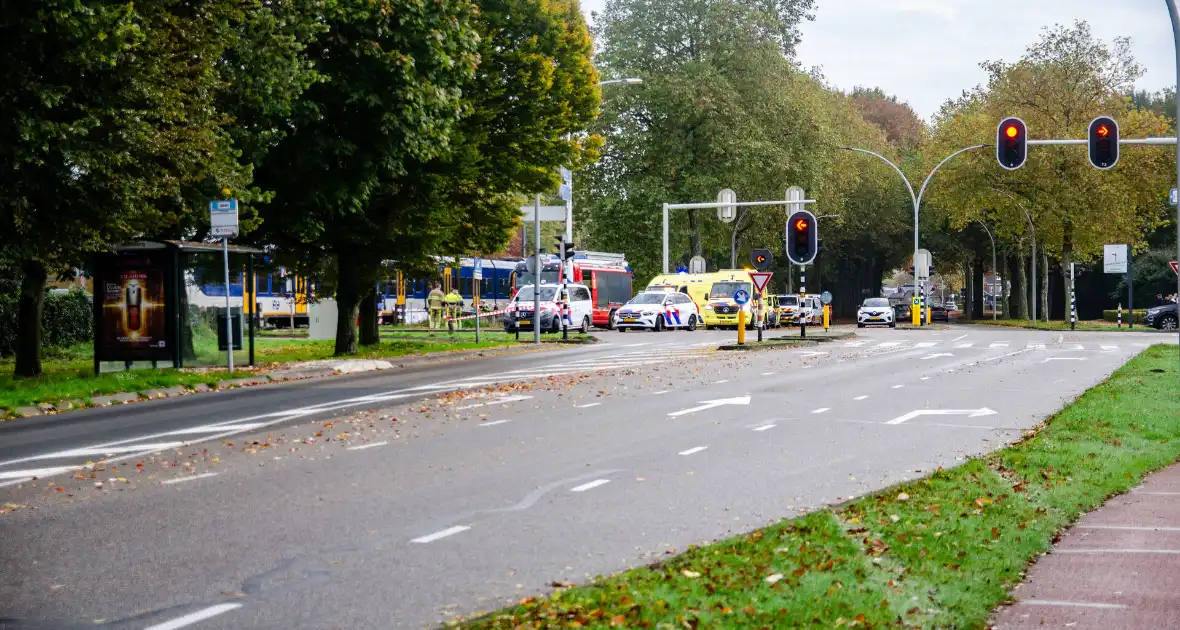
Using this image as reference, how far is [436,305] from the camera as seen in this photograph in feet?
161

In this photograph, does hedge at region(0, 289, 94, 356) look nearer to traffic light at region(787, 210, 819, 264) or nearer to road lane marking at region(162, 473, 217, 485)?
traffic light at region(787, 210, 819, 264)

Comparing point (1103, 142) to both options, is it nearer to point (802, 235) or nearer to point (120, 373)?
point (802, 235)

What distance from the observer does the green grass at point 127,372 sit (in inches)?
735

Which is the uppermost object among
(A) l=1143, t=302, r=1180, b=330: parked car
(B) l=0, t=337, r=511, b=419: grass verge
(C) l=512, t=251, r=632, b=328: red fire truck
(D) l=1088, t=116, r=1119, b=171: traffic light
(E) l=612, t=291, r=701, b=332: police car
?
(D) l=1088, t=116, r=1119, b=171: traffic light

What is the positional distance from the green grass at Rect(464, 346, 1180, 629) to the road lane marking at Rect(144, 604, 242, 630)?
1319 mm

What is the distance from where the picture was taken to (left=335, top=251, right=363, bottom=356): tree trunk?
96.0 feet

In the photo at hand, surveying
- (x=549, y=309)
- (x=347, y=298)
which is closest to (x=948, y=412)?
(x=347, y=298)

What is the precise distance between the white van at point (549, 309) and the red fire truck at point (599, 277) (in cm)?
459

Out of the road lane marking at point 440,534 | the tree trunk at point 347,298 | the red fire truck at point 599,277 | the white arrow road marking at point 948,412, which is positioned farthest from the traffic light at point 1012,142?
the road lane marking at point 440,534

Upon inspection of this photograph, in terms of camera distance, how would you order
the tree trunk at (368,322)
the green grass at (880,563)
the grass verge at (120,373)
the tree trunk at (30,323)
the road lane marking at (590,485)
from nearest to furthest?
the green grass at (880,563)
the road lane marking at (590,485)
the grass verge at (120,373)
the tree trunk at (30,323)
the tree trunk at (368,322)

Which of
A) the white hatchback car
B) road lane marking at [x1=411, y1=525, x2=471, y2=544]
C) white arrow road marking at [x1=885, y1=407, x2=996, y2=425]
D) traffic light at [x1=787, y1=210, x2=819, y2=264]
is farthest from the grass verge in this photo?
the white hatchback car

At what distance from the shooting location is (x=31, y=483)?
34.8 ft

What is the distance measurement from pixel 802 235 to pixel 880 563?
96.4 feet

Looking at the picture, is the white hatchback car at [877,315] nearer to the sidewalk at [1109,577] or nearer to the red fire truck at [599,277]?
the red fire truck at [599,277]
